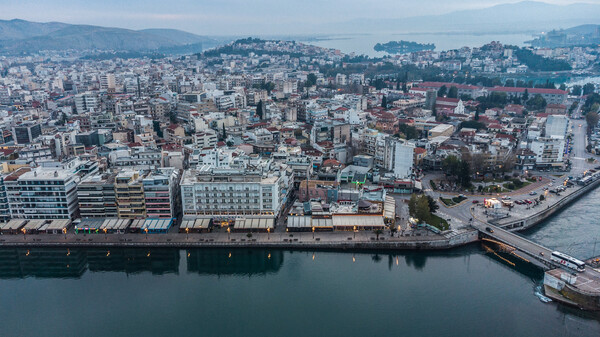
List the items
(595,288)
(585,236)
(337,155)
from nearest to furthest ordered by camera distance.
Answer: (595,288)
(585,236)
(337,155)

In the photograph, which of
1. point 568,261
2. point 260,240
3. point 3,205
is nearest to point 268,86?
point 3,205

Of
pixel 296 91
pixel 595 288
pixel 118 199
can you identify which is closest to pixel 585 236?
pixel 595 288

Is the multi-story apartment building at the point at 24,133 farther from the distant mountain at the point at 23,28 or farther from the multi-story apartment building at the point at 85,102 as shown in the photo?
the distant mountain at the point at 23,28

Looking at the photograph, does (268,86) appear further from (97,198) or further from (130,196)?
(97,198)

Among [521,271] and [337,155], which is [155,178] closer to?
[337,155]

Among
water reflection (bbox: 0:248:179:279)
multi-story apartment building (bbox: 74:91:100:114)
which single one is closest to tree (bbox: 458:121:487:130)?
water reflection (bbox: 0:248:179:279)
